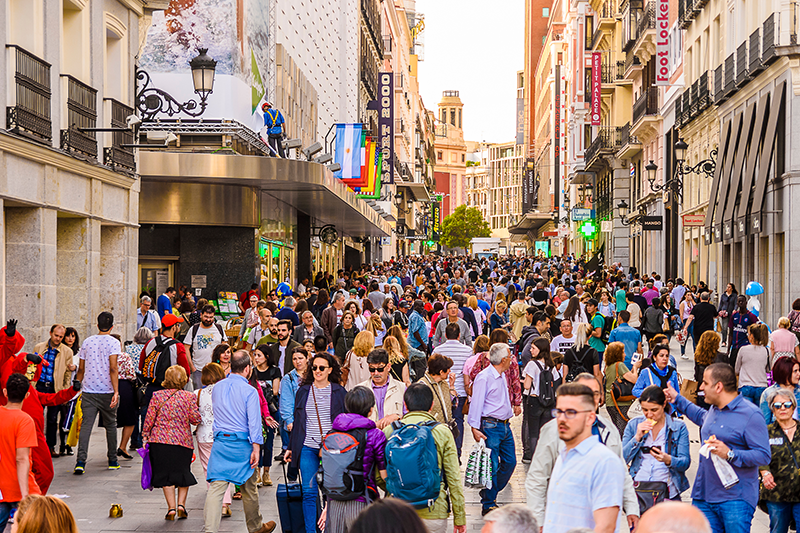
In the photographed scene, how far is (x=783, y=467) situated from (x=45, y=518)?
492 centimetres

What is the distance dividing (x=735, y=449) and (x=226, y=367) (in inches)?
230

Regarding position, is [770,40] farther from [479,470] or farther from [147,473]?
[147,473]

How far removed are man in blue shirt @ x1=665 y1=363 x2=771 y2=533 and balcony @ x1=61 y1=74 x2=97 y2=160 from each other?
10681 mm

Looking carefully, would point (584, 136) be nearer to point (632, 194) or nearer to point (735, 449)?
point (632, 194)

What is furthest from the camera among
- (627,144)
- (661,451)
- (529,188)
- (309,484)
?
(529,188)

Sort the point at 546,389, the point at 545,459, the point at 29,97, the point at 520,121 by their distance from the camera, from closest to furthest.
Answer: the point at 545,459 < the point at 546,389 < the point at 29,97 < the point at 520,121

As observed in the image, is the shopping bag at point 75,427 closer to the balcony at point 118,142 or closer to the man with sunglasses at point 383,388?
the man with sunglasses at point 383,388

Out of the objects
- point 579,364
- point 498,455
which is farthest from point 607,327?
point 498,455

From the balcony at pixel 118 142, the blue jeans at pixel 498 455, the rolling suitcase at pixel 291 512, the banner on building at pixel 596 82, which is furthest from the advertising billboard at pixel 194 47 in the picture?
the banner on building at pixel 596 82

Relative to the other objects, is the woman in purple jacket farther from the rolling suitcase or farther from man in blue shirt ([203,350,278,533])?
man in blue shirt ([203,350,278,533])

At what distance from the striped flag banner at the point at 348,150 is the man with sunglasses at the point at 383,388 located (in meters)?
26.0

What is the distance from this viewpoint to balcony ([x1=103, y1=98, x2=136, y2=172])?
1611 cm

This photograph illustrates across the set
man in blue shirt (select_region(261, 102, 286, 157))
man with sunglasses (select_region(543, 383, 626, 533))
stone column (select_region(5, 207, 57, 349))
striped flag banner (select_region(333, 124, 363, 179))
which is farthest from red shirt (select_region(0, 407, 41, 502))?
striped flag banner (select_region(333, 124, 363, 179))

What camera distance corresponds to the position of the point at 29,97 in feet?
42.6
